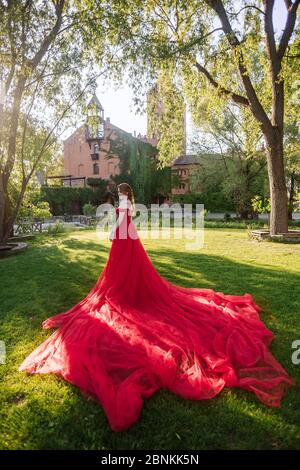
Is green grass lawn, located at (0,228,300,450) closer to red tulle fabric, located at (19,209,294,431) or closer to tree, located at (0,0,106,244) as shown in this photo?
red tulle fabric, located at (19,209,294,431)

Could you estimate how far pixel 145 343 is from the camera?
12.7 feet

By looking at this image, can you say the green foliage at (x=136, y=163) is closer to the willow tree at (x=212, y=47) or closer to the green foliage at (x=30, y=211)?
the green foliage at (x=30, y=211)

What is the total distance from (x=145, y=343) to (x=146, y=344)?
1.1 inches

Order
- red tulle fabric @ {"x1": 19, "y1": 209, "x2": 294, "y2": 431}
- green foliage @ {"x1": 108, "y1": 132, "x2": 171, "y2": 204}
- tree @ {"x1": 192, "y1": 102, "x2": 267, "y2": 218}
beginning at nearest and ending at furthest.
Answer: red tulle fabric @ {"x1": 19, "y1": 209, "x2": 294, "y2": 431}, tree @ {"x1": 192, "y1": 102, "x2": 267, "y2": 218}, green foliage @ {"x1": 108, "y1": 132, "x2": 171, "y2": 204}

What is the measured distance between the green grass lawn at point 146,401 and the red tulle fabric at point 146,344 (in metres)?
0.12

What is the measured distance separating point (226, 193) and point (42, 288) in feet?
77.9

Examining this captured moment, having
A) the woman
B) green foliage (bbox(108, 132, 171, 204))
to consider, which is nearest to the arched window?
green foliage (bbox(108, 132, 171, 204))

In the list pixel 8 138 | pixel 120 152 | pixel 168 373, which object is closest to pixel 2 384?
pixel 168 373

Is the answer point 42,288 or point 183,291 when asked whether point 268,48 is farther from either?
point 42,288

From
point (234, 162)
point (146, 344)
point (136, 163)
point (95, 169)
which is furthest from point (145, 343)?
point (95, 169)

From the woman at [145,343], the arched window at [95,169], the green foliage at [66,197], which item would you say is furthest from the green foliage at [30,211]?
the arched window at [95,169]

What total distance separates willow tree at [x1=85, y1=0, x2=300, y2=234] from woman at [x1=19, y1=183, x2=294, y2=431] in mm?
7646

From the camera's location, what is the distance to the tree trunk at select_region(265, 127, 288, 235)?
12.8 metres

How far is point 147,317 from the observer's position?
4633mm
